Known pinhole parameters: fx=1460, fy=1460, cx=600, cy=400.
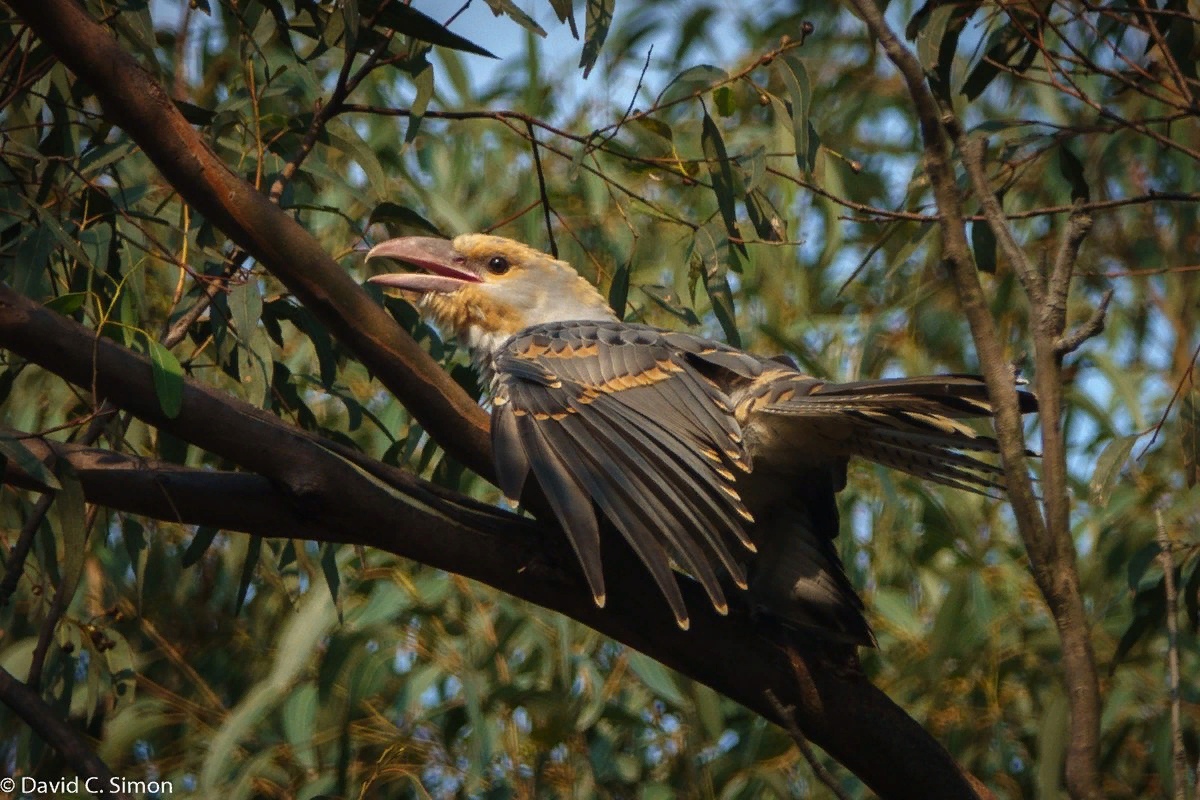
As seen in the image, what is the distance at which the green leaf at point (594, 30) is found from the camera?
286 cm

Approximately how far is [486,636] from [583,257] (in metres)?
1.38

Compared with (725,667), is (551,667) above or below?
above

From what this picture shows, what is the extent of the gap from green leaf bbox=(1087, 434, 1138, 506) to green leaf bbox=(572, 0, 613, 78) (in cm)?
133

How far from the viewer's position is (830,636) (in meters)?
2.92

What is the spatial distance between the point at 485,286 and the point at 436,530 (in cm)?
143

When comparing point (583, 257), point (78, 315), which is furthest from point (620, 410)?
point (583, 257)

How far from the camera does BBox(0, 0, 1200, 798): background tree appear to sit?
7.38 feet

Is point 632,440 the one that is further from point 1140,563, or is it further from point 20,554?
point 1140,563

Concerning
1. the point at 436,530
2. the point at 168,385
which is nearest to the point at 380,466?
the point at 436,530

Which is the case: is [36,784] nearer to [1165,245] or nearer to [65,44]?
[65,44]

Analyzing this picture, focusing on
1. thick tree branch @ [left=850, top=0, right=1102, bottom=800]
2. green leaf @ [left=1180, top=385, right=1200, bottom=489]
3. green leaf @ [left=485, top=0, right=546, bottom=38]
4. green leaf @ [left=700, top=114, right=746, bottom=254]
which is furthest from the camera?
green leaf @ [left=700, top=114, right=746, bottom=254]

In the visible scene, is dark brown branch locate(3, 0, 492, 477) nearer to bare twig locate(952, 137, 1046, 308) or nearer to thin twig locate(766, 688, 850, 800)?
thin twig locate(766, 688, 850, 800)

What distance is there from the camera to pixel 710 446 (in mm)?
2871

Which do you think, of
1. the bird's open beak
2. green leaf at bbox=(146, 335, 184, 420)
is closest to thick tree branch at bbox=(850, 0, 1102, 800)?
green leaf at bbox=(146, 335, 184, 420)
